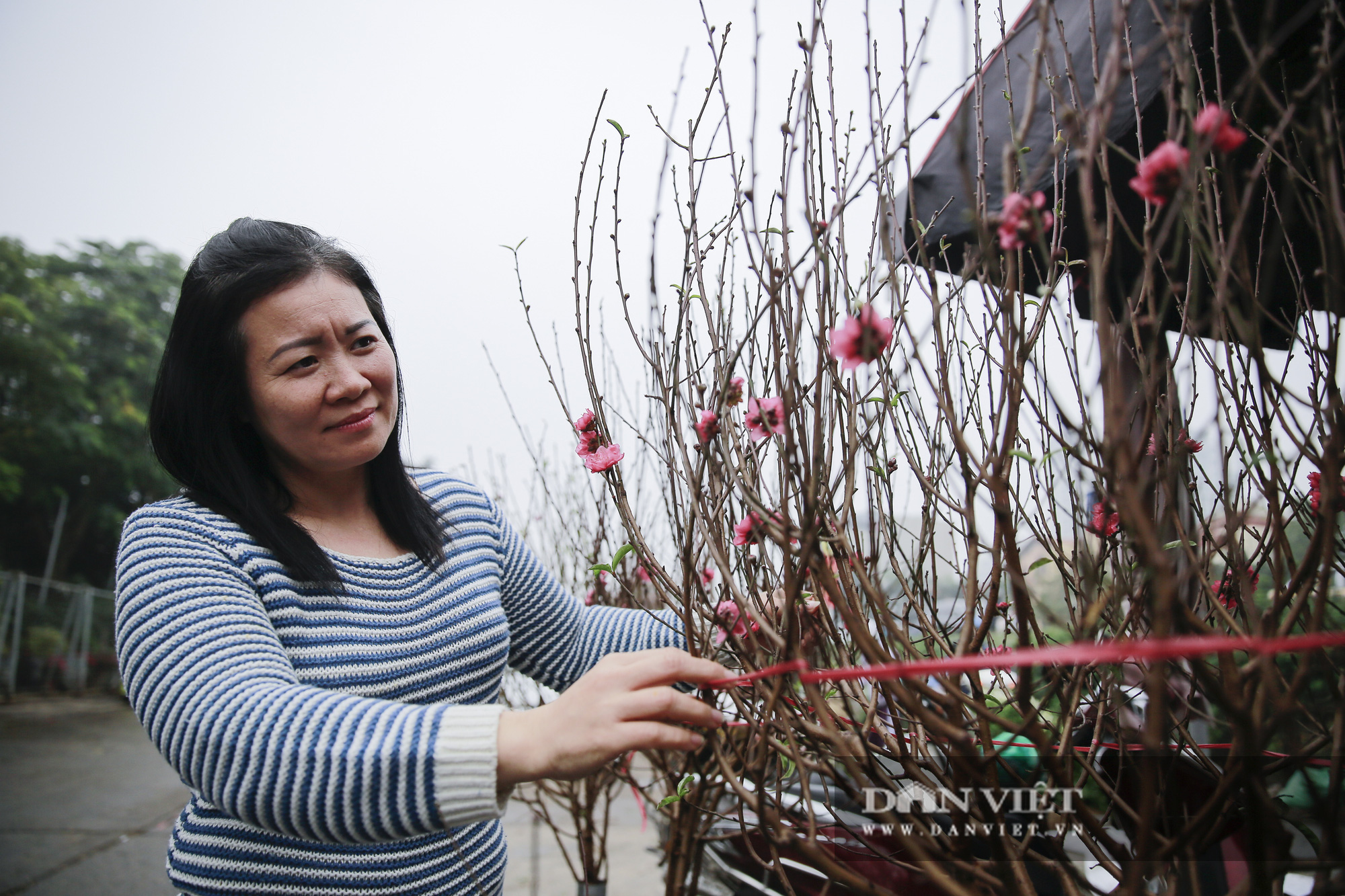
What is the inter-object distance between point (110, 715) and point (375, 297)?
10842mm

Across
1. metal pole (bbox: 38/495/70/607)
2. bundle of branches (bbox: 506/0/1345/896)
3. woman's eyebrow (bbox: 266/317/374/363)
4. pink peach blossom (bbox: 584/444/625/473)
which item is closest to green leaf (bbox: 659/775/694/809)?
bundle of branches (bbox: 506/0/1345/896)

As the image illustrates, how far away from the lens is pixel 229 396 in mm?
1358

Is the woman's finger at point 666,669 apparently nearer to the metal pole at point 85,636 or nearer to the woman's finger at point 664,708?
the woman's finger at point 664,708

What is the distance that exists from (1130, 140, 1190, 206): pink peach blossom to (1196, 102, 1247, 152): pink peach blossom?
0.02m

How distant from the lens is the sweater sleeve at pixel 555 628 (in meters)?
1.60

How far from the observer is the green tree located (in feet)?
37.6

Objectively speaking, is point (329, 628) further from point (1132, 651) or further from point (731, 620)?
point (1132, 651)

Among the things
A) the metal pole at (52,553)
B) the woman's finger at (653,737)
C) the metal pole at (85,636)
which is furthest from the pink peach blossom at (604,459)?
the metal pole at (85,636)

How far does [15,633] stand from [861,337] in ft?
40.9

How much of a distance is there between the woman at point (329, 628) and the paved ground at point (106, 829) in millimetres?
2046

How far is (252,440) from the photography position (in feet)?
4.72

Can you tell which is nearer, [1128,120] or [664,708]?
[664,708]

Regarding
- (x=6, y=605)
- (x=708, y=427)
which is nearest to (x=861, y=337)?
(x=708, y=427)

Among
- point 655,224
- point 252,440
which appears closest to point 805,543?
point 655,224
